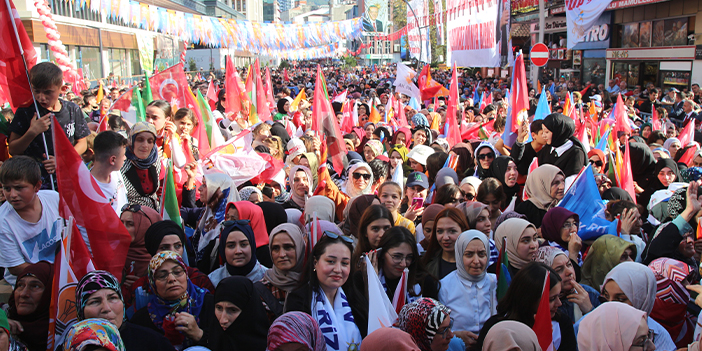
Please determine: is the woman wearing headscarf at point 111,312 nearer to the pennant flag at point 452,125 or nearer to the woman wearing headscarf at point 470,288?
the woman wearing headscarf at point 470,288

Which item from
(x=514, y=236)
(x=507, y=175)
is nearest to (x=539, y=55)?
(x=507, y=175)

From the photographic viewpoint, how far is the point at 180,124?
638 centimetres

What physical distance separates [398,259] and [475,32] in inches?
588

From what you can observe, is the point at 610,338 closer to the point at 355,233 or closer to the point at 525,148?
the point at 355,233

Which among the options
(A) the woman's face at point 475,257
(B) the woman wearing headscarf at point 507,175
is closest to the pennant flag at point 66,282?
(A) the woman's face at point 475,257

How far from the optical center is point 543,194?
4.87 meters

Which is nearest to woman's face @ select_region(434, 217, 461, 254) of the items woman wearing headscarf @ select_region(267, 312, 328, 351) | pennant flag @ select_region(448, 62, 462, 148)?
woman wearing headscarf @ select_region(267, 312, 328, 351)

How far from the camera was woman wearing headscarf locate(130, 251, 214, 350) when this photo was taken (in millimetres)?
2975

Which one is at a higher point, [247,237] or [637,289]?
[247,237]

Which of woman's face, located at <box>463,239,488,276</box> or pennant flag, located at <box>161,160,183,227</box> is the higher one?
pennant flag, located at <box>161,160,183,227</box>

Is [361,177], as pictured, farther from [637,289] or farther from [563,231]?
[637,289]

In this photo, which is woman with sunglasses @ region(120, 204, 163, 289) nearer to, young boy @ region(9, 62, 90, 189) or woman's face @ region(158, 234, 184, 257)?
woman's face @ region(158, 234, 184, 257)

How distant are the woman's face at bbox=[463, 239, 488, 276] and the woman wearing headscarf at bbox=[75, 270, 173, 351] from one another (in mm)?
1767

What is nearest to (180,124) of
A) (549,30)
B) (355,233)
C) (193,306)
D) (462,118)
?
(355,233)
